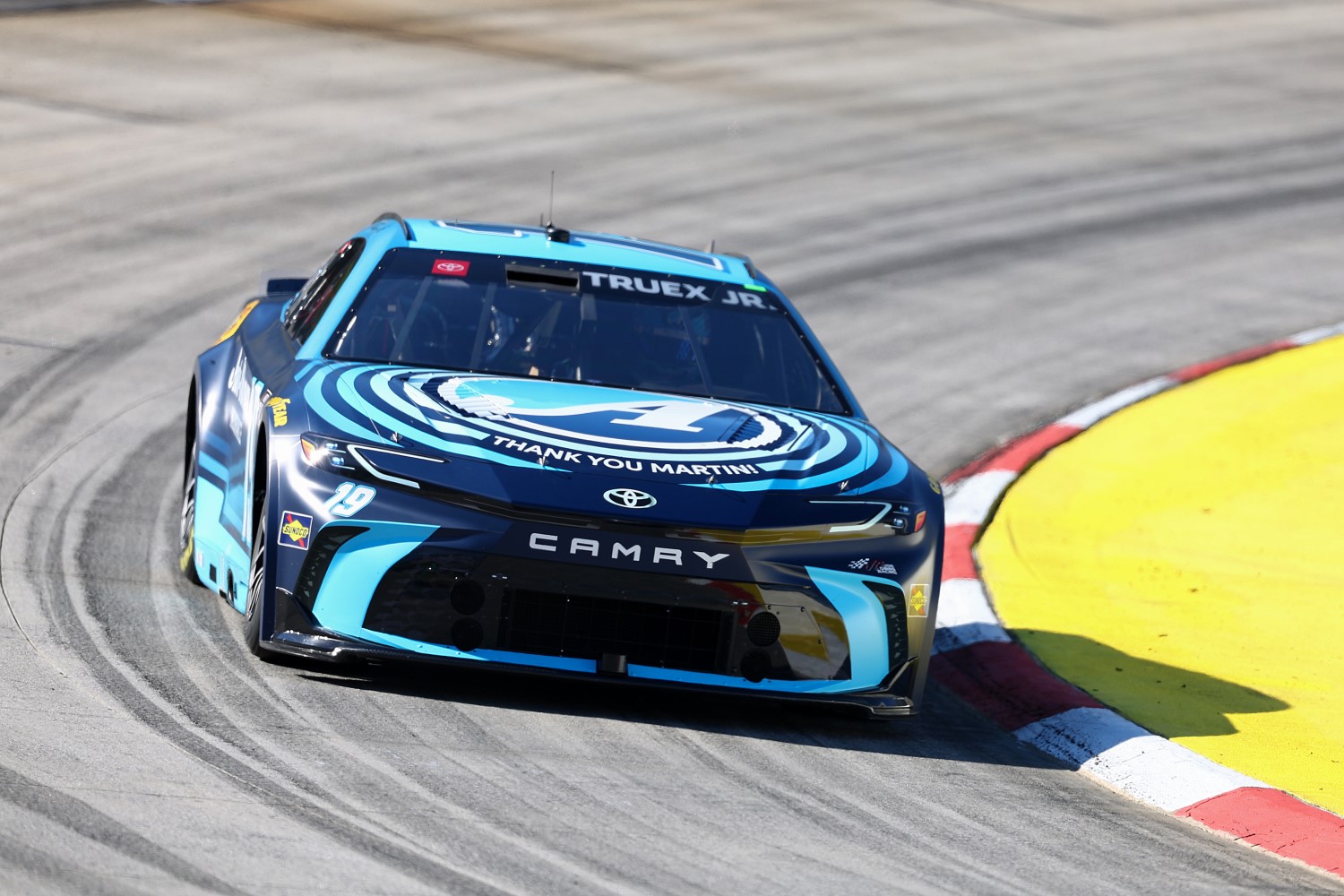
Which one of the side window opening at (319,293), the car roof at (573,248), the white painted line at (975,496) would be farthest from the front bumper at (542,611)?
the white painted line at (975,496)

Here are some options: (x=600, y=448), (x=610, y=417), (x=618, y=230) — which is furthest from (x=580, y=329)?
(x=618, y=230)

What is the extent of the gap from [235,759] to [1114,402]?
788 centimetres

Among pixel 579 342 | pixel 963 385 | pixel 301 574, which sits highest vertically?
pixel 579 342

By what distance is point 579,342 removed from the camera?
6.95 meters

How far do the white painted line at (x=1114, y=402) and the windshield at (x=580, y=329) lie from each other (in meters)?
4.73

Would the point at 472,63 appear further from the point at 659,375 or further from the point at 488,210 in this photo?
the point at 659,375

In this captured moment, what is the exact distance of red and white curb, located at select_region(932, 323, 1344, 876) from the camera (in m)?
5.73

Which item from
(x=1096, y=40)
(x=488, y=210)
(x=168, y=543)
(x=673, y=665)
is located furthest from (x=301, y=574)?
(x=1096, y=40)

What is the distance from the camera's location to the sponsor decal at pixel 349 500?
228 inches

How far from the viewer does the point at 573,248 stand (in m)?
7.53

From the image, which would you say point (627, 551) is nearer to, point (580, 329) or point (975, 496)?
point (580, 329)

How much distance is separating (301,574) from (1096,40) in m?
→ 19.9

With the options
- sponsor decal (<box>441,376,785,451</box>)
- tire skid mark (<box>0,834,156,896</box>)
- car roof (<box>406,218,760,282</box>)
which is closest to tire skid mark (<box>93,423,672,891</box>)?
tire skid mark (<box>0,834,156,896</box>)

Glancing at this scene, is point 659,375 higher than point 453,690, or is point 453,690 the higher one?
point 659,375
